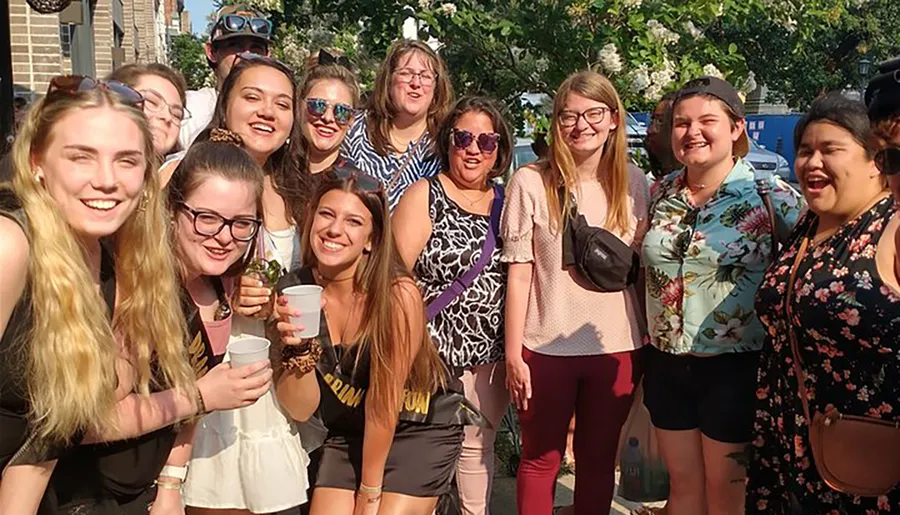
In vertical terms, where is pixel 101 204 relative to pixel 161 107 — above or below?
below

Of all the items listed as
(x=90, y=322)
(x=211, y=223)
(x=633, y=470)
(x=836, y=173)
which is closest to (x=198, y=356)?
(x=211, y=223)

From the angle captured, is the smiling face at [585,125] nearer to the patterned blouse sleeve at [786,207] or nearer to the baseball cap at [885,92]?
the patterned blouse sleeve at [786,207]

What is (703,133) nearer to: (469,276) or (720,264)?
(720,264)

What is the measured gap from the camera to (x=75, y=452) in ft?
6.69

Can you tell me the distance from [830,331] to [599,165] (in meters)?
1.37

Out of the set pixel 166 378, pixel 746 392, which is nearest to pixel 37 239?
pixel 166 378

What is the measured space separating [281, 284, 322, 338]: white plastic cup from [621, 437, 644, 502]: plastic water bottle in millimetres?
1854

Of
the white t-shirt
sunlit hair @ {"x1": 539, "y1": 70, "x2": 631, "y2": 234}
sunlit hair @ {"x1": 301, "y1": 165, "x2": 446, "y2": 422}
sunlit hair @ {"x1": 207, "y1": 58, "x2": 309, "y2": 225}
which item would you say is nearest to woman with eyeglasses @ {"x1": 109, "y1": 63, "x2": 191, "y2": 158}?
sunlit hair @ {"x1": 207, "y1": 58, "x2": 309, "y2": 225}

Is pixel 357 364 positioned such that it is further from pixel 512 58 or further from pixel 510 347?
pixel 512 58

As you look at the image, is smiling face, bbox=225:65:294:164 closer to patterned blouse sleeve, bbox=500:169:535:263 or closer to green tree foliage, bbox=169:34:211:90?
patterned blouse sleeve, bbox=500:169:535:263

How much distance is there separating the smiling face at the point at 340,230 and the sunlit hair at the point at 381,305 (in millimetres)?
24

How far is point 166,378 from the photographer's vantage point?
7.25 ft

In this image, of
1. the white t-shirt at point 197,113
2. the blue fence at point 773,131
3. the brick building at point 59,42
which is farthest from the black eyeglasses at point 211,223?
the blue fence at point 773,131

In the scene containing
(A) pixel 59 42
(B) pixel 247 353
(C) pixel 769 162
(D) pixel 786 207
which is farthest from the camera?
(C) pixel 769 162
